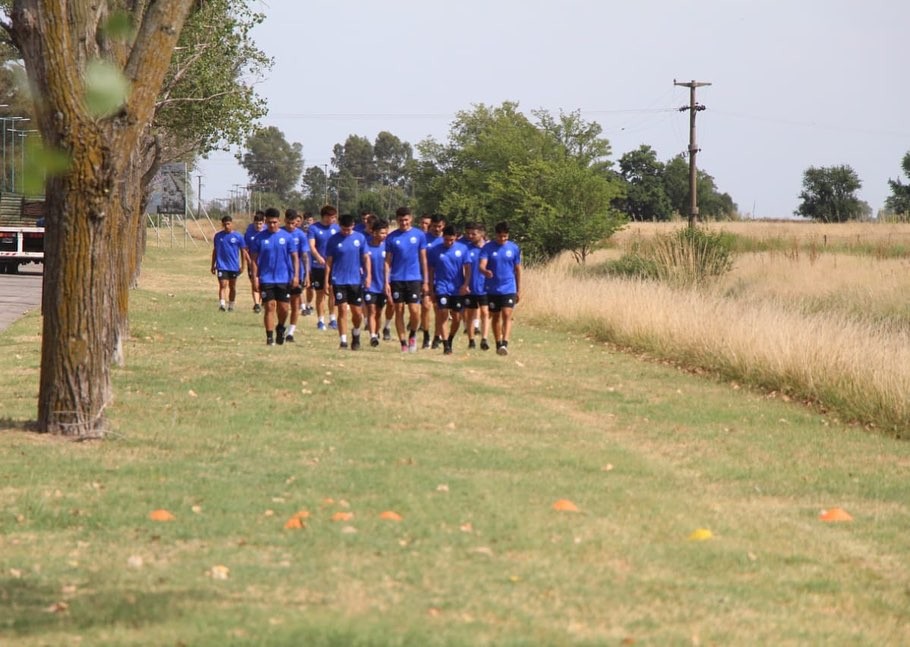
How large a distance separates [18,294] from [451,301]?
16860 mm

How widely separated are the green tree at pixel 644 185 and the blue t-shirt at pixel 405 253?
88.4 metres

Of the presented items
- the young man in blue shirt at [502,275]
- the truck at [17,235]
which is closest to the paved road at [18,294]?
the truck at [17,235]

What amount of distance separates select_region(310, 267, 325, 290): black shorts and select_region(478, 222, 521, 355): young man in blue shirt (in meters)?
4.43

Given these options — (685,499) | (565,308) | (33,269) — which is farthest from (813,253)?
(685,499)

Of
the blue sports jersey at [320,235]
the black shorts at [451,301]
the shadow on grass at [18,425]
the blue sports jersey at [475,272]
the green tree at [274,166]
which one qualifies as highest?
the green tree at [274,166]

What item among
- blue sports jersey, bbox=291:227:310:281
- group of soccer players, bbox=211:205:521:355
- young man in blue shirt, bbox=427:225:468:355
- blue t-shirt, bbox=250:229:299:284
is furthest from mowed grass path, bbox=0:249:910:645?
blue sports jersey, bbox=291:227:310:281

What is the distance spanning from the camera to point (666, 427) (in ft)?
43.5

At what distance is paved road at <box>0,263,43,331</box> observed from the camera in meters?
26.7

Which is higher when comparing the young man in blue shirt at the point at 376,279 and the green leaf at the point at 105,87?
the green leaf at the point at 105,87

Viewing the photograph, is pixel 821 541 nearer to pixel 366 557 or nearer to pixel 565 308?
pixel 366 557

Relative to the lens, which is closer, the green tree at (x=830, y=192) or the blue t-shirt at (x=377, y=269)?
the blue t-shirt at (x=377, y=269)

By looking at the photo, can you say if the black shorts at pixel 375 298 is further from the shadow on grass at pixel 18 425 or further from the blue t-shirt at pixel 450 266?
the shadow on grass at pixel 18 425

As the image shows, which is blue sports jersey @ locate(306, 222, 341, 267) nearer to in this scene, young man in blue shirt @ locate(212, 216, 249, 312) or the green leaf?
young man in blue shirt @ locate(212, 216, 249, 312)

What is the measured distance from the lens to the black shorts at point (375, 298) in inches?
773
